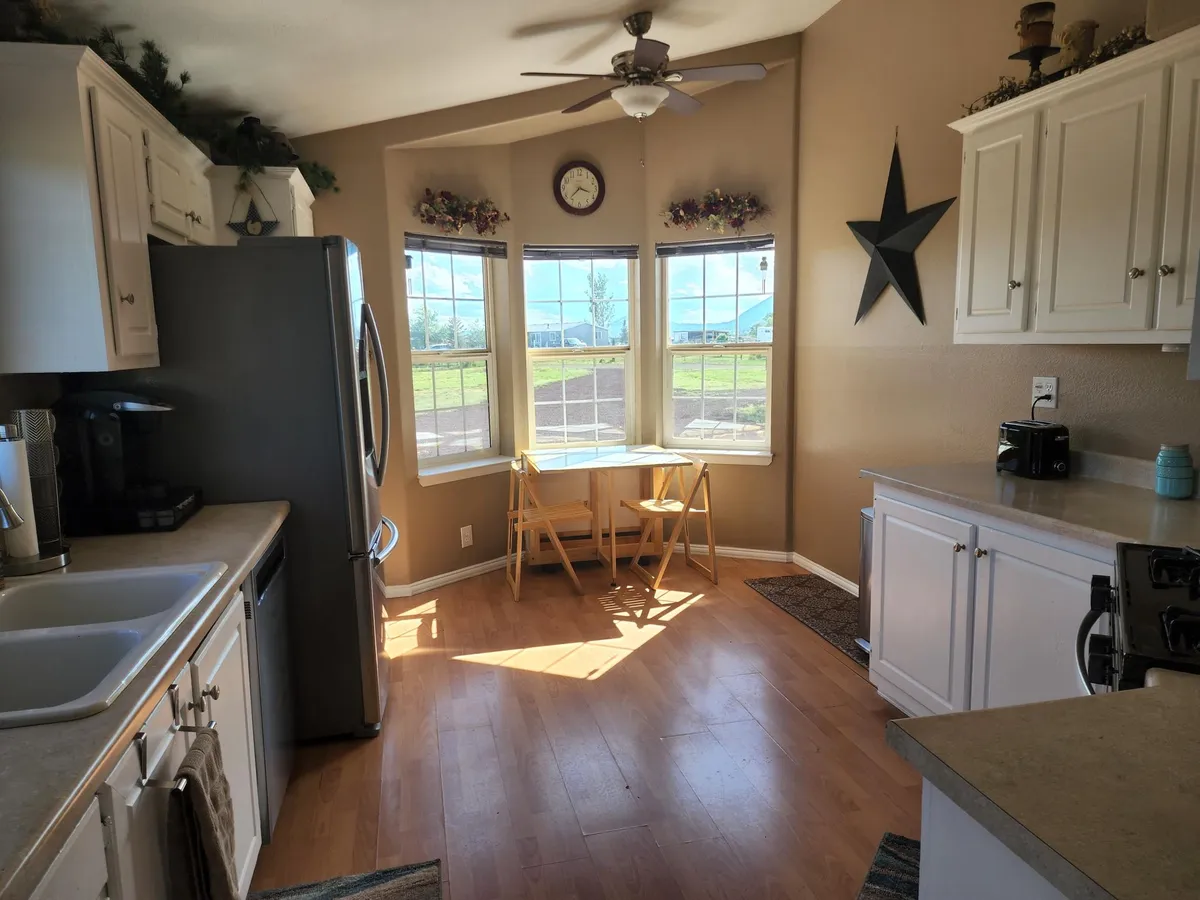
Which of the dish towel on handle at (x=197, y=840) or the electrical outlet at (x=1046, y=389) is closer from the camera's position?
the dish towel on handle at (x=197, y=840)

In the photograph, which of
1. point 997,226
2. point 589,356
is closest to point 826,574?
point 589,356

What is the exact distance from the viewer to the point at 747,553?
4734 millimetres

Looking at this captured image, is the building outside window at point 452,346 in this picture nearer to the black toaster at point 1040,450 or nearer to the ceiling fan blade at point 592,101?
the ceiling fan blade at point 592,101

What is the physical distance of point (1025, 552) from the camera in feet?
6.95

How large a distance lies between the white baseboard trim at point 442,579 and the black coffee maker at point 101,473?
1989 mm

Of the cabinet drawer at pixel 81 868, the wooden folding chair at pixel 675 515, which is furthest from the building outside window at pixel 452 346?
the cabinet drawer at pixel 81 868

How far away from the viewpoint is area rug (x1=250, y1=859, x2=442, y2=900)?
1929mm

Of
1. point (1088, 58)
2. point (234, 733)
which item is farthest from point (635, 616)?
point (1088, 58)

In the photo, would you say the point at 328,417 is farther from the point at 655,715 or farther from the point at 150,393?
the point at 655,715

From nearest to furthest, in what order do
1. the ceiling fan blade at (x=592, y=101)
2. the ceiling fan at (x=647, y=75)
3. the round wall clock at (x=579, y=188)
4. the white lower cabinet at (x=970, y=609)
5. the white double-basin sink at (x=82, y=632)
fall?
the white double-basin sink at (x=82, y=632) < the white lower cabinet at (x=970, y=609) < the ceiling fan at (x=647, y=75) < the ceiling fan blade at (x=592, y=101) < the round wall clock at (x=579, y=188)

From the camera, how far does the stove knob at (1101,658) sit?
137cm

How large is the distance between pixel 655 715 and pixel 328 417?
157cm

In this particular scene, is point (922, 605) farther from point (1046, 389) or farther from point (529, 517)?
point (529, 517)

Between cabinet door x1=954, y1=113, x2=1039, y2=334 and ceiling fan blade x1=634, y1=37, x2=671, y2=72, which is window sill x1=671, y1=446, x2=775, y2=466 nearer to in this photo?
cabinet door x1=954, y1=113, x2=1039, y2=334
